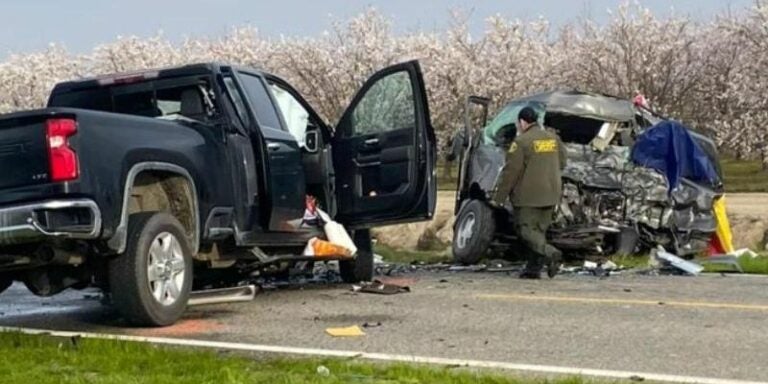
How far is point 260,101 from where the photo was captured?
9.45 metres

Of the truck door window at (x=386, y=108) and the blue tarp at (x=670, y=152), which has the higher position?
the truck door window at (x=386, y=108)

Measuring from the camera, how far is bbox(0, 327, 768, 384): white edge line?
18.9ft

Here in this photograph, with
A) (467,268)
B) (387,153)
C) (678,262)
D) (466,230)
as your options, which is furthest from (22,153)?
(678,262)

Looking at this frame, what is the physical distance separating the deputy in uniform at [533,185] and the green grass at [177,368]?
545 cm

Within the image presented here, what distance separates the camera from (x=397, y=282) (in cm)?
1122

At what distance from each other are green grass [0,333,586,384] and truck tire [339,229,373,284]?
4371 mm

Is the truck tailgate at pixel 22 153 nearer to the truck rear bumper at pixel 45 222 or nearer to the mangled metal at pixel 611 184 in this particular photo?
the truck rear bumper at pixel 45 222

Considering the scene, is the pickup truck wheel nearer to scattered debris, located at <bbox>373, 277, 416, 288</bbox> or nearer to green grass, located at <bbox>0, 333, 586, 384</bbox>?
green grass, located at <bbox>0, 333, 586, 384</bbox>

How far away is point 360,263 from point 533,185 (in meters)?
1.94

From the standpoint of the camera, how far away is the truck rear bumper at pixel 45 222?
274 inches

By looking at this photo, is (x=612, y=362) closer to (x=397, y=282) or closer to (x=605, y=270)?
(x=397, y=282)

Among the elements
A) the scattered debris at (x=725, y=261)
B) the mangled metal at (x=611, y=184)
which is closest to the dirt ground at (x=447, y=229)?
the mangled metal at (x=611, y=184)

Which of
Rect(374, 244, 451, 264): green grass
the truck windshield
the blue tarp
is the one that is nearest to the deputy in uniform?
the blue tarp

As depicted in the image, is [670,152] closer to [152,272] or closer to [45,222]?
[152,272]
